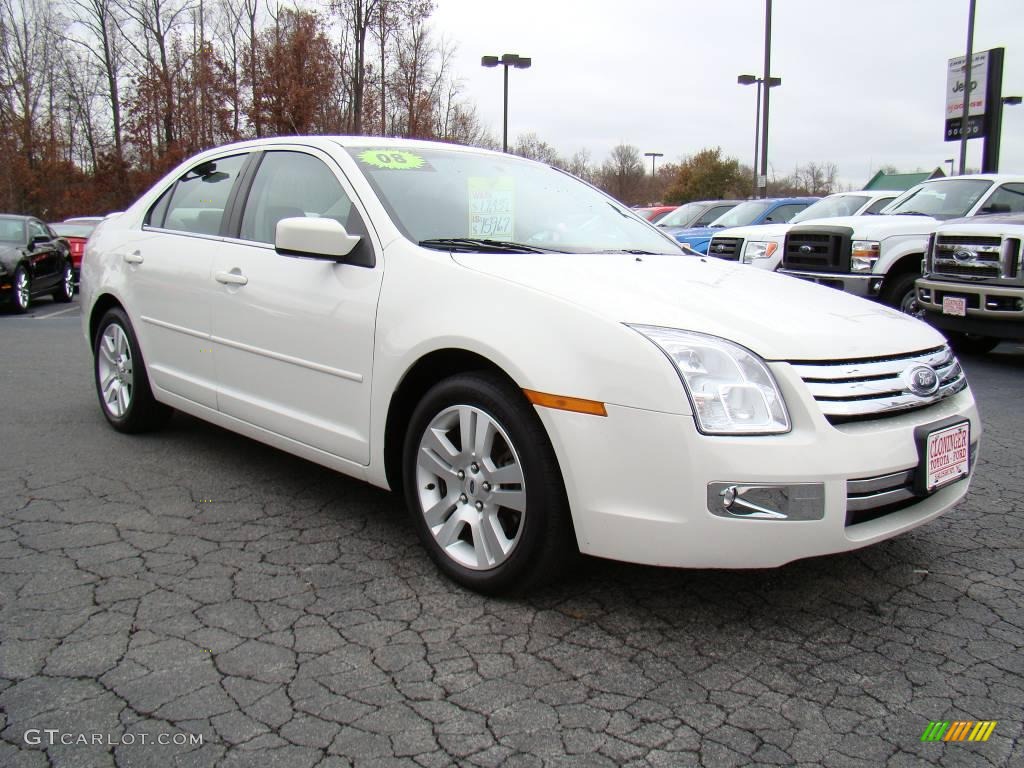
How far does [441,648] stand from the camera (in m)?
2.74

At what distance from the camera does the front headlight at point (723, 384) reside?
261 cm

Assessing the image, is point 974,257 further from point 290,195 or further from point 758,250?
point 290,195

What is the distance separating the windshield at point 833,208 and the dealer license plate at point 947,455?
1013 cm

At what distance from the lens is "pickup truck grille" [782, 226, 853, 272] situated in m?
9.91

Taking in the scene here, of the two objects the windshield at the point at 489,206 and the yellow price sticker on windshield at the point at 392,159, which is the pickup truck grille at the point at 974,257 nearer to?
the windshield at the point at 489,206

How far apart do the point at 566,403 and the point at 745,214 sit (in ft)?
44.0

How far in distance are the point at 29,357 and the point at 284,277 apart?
6030 millimetres

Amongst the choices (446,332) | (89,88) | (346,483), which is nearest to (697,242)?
(346,483)

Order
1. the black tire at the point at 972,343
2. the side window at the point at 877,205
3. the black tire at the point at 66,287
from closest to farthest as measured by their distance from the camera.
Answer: the black tire at the point at 972,343 < the side window at the point at 877,205 < the black tire at the point at 66,287

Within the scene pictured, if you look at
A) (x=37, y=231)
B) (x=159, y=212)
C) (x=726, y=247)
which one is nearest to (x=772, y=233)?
(x=726, y=247)

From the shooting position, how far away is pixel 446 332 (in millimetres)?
3078

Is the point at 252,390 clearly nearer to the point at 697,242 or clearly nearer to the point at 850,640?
the point at 850,640

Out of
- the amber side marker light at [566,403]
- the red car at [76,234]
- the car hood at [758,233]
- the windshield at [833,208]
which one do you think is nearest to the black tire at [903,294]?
the car hood at [758,233]

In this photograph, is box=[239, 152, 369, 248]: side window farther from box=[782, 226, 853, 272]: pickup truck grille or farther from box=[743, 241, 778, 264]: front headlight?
box=[743, 241, 778, 264]: front headlight
